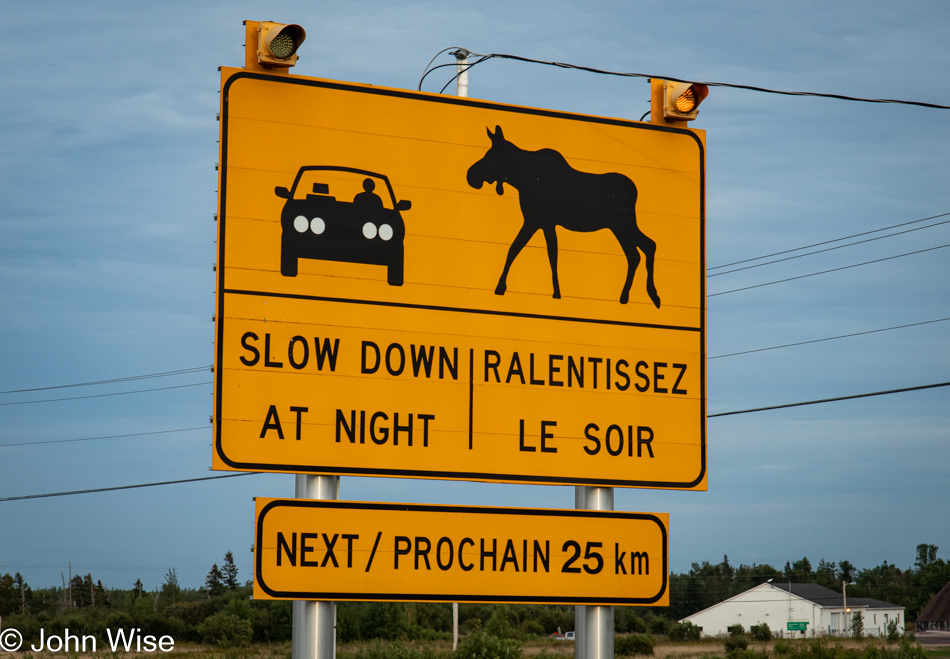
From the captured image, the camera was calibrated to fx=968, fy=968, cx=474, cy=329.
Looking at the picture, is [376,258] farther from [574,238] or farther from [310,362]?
[574,238]

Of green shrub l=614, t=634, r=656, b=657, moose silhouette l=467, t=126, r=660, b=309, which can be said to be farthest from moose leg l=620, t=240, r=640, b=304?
green shrub l=614, t=634, r=656, b=657

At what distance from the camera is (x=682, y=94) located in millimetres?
5531

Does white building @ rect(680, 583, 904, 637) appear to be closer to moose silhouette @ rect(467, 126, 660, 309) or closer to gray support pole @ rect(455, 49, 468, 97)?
gray support pole @ rect(455, 49, 468, 97)

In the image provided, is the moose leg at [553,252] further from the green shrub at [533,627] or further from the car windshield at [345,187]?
the green shrub at [533,627]

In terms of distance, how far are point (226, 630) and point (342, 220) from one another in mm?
39244

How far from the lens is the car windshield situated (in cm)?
475

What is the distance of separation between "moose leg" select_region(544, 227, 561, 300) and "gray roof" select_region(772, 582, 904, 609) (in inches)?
3145

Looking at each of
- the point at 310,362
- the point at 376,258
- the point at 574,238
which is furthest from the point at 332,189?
the point at 574,238

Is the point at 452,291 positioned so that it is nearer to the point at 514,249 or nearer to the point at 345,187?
the point at 514,249

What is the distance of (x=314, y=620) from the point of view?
14.8ft

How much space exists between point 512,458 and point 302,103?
6.77ft

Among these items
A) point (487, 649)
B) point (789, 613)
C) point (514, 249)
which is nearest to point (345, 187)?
point (514, 249)

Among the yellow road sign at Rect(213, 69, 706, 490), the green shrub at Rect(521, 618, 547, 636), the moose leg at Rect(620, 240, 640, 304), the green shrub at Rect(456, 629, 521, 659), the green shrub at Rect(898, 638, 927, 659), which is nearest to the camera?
the yellow road sign at Rect(213, 69, 706, 490)

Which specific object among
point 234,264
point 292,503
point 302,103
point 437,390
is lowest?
point 292,503
